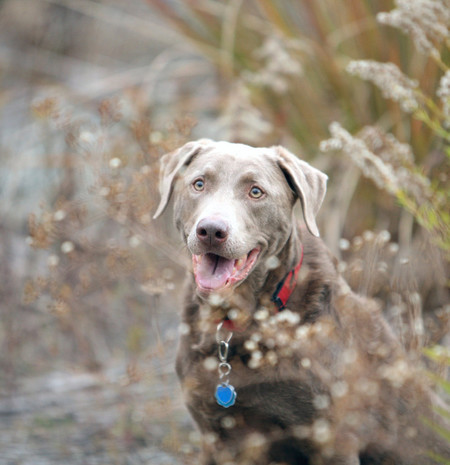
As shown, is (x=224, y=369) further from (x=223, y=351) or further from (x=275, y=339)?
(x=275, y=339)

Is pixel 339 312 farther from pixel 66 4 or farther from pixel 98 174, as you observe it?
pixel 66 4

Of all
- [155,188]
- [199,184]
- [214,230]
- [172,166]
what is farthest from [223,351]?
[155,188]

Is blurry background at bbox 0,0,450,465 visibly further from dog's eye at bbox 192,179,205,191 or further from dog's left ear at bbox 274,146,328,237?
dog's eye at bbox 192,179,205,191

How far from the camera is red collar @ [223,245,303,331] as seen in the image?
2516 millimetres

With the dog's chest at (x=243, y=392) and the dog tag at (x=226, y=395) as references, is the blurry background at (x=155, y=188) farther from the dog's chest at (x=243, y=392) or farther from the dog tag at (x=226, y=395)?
the dog tag at (x=226, y=395)

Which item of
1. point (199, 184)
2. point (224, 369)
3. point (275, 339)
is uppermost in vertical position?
point (199, 184)

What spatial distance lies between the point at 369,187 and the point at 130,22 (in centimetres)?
242

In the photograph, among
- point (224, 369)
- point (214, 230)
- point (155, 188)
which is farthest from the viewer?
point (155, 188)

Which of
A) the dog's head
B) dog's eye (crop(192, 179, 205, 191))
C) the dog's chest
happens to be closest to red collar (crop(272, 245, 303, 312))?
the dog's head

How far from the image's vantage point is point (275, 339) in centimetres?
243

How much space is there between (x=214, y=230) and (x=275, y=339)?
1.65ft

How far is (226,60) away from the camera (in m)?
4.69

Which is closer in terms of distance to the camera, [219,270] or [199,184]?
[219,270]

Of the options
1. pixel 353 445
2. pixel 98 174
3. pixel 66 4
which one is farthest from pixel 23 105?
pixel 353 445
